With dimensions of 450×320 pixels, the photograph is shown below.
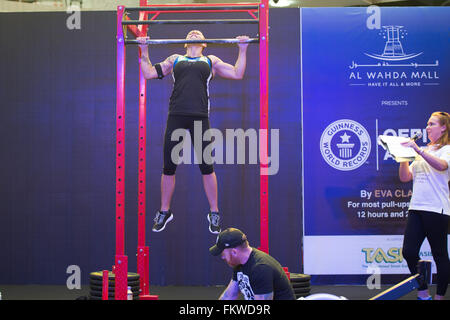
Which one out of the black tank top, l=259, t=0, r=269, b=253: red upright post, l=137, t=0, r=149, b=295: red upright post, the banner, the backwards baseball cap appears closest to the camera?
the backwards baseball cap

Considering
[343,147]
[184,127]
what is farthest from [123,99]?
[343,147]

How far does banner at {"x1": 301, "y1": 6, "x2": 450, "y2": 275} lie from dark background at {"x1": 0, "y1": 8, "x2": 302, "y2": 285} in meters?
0.20

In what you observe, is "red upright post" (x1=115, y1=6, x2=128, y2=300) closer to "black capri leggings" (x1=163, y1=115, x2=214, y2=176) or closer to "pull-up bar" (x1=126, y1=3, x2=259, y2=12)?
"pull-up bar" (x1=126, y1=3, x2=259, y2=12)

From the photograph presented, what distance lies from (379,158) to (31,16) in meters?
4.30

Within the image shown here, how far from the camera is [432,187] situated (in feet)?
14.9

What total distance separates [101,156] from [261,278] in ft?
12.2

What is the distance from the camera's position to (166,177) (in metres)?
5.11

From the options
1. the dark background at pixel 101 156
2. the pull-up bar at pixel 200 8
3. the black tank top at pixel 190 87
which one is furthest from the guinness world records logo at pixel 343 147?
the pull-up bar at pixel 200 8

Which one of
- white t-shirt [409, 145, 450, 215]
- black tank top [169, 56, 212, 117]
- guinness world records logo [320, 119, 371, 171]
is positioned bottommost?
white t-shirt [409, 145, 450, 215]

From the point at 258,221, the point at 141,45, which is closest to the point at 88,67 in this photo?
the point at 141,45

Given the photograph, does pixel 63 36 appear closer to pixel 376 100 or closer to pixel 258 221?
pixel 258 221

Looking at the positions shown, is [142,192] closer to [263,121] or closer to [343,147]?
[263,121]

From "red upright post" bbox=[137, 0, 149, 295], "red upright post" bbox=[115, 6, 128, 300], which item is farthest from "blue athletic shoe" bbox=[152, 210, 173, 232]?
"red upright post" bbox=[115, 6, 128, 300]

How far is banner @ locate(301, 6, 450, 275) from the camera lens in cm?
657
